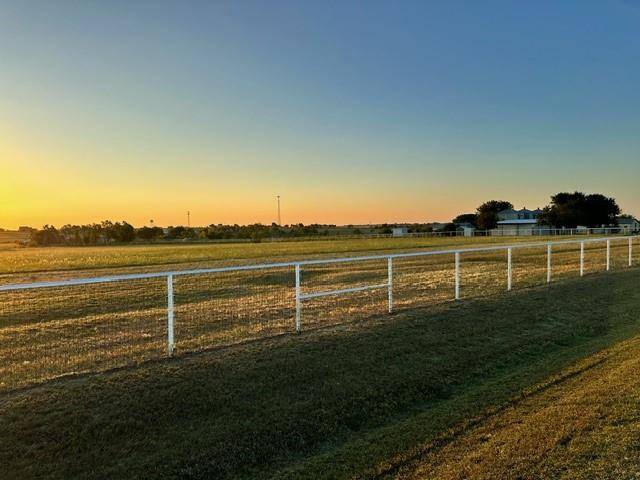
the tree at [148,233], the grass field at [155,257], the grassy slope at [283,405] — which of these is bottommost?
the grassy slope at [283,405]

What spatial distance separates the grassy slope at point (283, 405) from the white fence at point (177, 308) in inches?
33.8

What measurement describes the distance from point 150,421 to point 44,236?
87.4m

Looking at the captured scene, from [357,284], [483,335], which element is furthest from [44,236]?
[483,335]

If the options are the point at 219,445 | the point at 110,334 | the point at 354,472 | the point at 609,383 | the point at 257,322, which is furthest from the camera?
the point at 257,322

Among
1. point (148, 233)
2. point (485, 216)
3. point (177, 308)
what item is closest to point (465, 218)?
point (485, 216)

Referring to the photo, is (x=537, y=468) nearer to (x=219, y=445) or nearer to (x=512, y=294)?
(x=219, y=445)

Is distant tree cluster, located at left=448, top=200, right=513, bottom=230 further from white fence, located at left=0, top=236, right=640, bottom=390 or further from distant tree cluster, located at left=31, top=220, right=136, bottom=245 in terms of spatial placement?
white fence, located at left=0, top=236, right=640, bottom=390

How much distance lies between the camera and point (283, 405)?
6191mm

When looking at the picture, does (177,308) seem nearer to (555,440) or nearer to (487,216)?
(555,440)

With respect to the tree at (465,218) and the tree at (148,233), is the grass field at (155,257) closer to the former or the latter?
the tree at (148,233)

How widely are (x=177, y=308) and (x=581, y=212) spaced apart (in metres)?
88.8

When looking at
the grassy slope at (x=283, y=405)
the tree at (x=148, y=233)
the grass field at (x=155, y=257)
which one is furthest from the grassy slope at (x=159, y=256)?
the tree at (x=148, y=233)

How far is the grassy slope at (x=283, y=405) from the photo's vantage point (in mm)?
4965

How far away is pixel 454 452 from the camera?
4895mm
